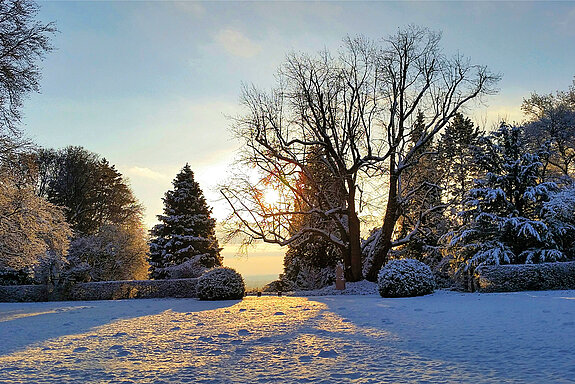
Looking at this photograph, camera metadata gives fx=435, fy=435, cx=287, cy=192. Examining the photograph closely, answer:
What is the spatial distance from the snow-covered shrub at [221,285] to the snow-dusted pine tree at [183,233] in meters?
10.4

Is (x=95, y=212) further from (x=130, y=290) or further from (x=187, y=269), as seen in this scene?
(x=130, y=290)

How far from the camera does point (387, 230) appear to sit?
2030 cm

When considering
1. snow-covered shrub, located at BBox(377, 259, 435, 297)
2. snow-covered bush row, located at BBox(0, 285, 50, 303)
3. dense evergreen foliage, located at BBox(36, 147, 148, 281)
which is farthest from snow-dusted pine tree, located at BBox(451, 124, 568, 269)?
dense evergreen foliage, located at BBox(36, 147, 148, 281)

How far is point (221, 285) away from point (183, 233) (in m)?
13.2

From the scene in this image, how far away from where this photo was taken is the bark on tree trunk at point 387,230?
20047 mm

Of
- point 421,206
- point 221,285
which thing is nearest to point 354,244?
point 421,206

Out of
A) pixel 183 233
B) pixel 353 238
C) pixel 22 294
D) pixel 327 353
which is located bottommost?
pixel 327 353

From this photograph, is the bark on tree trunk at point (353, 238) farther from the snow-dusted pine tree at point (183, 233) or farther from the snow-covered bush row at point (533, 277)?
the snow-dusted pine tree at point (183, 233)

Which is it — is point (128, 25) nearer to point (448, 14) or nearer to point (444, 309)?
point (448, 14)

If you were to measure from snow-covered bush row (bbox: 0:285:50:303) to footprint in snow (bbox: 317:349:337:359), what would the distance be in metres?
18.9

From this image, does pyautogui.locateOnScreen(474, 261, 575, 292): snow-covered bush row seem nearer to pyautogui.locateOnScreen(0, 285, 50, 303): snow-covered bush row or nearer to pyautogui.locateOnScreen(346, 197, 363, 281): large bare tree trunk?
pyautogui.locateOnScreen(346, 197, 363, 281): large bare tree trunk

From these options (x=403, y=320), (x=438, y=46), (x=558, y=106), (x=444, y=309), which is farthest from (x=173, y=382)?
(x=558, y=106)

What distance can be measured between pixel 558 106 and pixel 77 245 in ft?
111

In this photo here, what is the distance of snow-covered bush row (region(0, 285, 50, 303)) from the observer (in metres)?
20.2
